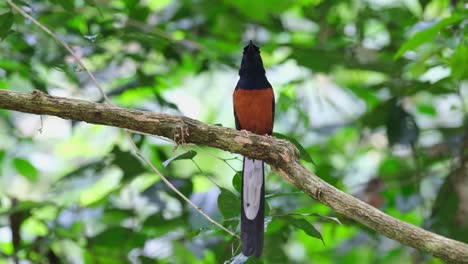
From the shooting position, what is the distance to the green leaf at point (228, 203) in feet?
12.3

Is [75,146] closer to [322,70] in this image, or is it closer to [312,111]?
[312,111]

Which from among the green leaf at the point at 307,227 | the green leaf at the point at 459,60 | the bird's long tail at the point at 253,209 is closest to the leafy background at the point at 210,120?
the green leaf at the point at 459,60

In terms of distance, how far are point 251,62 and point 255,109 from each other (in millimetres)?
472

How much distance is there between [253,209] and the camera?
416cm

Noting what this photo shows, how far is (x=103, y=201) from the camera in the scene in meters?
5.46

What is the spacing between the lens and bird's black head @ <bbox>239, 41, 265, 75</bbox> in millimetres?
5152

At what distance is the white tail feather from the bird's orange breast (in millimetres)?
493

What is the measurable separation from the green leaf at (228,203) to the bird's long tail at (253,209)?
0.68 feet

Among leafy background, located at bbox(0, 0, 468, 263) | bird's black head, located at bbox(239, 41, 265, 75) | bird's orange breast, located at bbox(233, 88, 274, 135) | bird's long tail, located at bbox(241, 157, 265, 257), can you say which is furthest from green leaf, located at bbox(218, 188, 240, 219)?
bird's black head, located at bbox(239, 41, 265, 75)

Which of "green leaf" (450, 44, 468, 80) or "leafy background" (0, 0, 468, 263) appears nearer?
"green leaf" (450, 44, 468, 80)

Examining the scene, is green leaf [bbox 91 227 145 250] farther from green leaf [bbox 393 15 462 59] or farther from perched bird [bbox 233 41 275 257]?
green leaf [bbox 393 15 462 59]

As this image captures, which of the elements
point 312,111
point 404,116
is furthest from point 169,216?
point 312,111

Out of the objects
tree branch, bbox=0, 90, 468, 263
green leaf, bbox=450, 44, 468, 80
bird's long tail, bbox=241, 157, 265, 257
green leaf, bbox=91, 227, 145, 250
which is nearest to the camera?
tree branch, bbox=0, 90, 468, 263

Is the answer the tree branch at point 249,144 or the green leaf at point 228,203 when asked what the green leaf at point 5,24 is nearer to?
the tree branch at point 249,144
